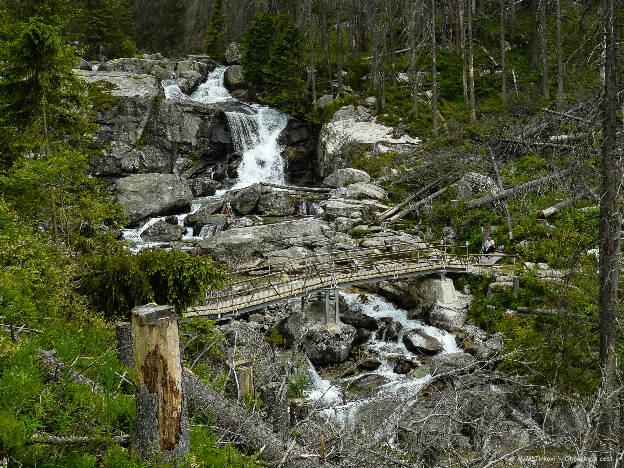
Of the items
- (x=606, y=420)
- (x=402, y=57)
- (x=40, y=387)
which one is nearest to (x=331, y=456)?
(x=40, y=387)

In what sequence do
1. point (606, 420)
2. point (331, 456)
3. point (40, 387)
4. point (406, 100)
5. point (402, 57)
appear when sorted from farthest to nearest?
point (402, 57) → point (406, 100) → point (606, 420) → point (331, 456) → point (40, 387)

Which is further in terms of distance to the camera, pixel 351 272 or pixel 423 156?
pixel 423 156

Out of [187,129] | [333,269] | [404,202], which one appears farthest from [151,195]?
[333,269]

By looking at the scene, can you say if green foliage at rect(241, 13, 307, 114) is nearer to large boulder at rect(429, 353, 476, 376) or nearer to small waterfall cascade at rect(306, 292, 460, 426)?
small waterfall cascade at rect(306, 292, 460, 426)

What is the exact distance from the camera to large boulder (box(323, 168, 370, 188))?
3111cm

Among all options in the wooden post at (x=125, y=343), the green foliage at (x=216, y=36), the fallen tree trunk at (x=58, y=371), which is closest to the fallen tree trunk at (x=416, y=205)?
the wooden post at (x=125, y=343)

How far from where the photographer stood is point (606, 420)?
788 cm

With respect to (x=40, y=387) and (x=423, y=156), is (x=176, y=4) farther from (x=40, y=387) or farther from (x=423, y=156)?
(x=40, y=387)

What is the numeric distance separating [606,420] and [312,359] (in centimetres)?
905

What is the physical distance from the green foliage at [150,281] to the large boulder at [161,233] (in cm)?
1693

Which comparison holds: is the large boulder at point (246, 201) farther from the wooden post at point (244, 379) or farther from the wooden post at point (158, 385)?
the wooden post at point (158, 385)

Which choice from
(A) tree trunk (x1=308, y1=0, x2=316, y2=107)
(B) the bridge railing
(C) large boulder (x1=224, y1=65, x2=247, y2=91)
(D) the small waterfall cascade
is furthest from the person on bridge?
(C) large boulder (x1=224, y1=65, x2=247, y2=91)

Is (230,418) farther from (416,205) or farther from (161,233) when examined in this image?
(416,205)

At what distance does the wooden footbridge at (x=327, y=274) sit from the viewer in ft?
51.8
